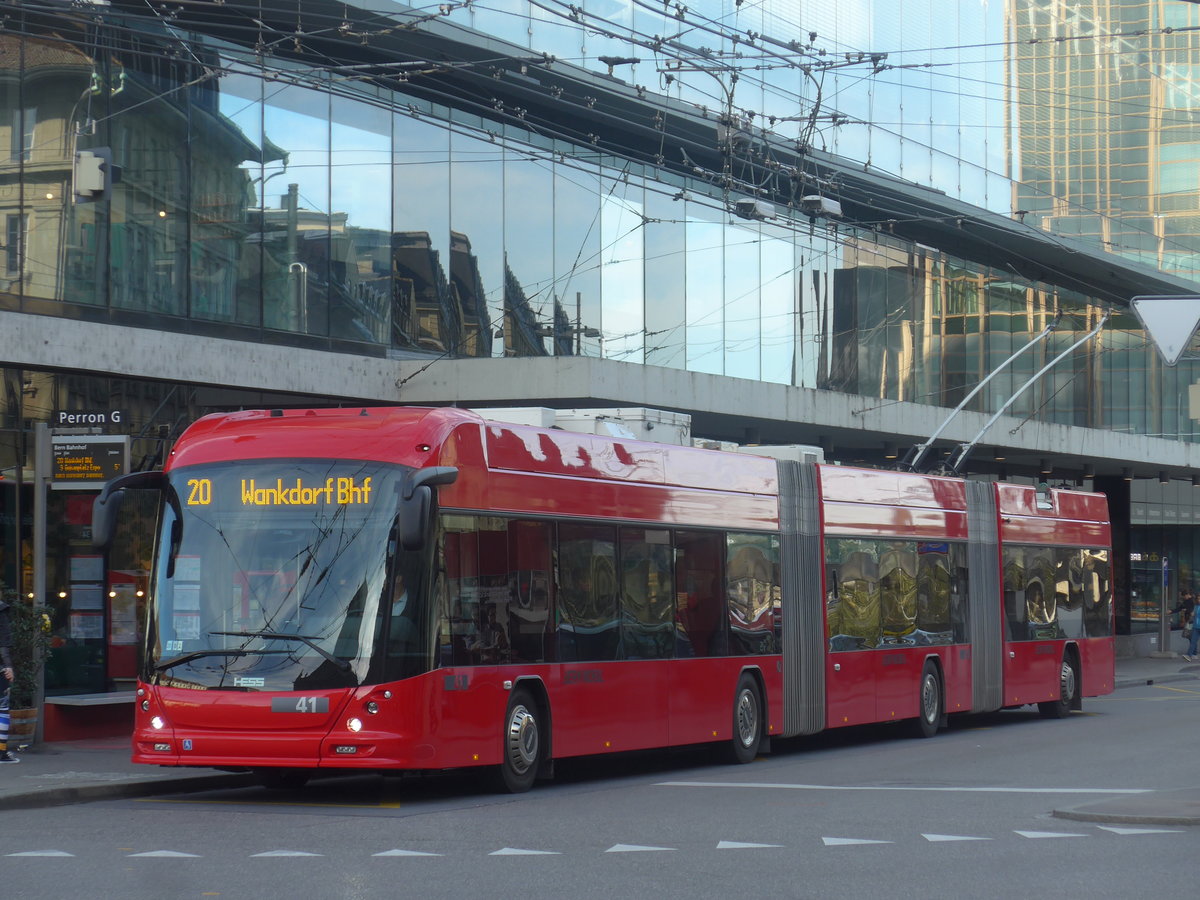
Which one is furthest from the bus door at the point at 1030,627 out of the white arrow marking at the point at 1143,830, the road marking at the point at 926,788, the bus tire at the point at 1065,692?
the white arrow marking at the point at 1143,830

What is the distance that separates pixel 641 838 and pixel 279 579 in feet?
11.8

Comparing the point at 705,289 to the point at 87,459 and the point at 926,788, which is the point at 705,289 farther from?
the point at 926,788

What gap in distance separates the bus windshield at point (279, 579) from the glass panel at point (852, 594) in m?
8.07

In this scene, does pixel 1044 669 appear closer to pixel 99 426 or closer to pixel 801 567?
pixel 801 567

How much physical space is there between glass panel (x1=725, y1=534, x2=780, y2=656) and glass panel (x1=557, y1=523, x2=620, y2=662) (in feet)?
7.85

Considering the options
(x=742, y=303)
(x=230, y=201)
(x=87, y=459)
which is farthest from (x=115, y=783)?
(x=742, y=303)

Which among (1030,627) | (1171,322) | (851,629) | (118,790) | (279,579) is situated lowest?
(118,790)

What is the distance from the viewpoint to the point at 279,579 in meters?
13.4

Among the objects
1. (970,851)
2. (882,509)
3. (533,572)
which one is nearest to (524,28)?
(882,509)

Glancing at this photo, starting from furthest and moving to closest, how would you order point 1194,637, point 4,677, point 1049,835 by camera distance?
point 1194,637
point 4,677
point 1049,835

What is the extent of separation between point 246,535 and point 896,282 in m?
28.2

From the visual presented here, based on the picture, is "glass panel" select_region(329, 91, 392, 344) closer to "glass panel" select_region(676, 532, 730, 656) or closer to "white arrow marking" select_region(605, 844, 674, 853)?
"glass panel" select_region(676, 532, 730, 656)

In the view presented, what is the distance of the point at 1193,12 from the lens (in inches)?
2292

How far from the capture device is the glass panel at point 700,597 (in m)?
17.3
